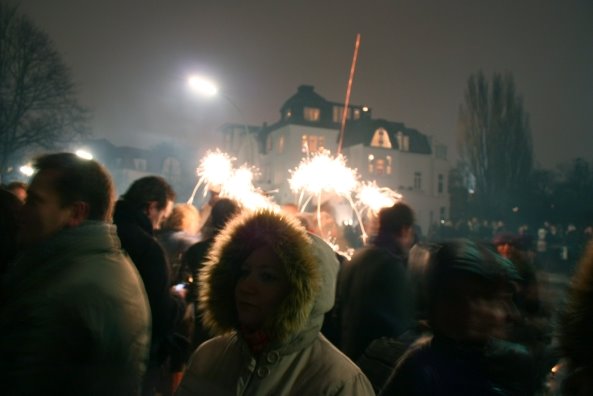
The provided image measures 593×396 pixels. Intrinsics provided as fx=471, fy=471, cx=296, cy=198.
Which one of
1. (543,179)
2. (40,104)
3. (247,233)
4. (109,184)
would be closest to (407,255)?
(247,233)

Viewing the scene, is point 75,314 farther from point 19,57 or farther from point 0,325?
point 19,57

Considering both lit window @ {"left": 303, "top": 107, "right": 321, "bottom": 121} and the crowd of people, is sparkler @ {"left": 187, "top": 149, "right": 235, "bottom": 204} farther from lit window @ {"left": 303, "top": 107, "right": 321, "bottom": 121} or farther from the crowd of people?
lit window @ {"left": 303, "top": 107, "right": 321, "bottom": 121}

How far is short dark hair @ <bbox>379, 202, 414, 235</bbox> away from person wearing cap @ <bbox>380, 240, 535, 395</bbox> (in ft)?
6.81

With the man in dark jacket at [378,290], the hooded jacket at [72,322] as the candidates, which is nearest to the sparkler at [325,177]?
the man in dark jacket at [378,290]

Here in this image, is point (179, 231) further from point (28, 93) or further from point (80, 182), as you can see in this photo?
point (28, 93)

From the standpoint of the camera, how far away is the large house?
49.5 meters

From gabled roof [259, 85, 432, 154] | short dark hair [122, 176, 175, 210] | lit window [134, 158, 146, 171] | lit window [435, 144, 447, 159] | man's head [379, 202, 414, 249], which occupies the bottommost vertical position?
man's head [379, 202, 414, 249]

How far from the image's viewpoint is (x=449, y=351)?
2346mm

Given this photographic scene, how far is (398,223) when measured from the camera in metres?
→ 4.64

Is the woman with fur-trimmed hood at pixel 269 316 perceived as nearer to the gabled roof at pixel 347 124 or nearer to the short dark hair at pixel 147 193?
the short dark hair at pixel 147 193

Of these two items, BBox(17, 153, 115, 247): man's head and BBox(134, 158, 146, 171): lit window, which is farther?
BBox(134, 158, 146, 171): lit window

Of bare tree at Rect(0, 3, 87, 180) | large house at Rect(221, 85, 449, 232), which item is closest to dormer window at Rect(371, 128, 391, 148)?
large house at Rect(221, 85, 449, 232)

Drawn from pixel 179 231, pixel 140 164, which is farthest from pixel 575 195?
pixel 140 164

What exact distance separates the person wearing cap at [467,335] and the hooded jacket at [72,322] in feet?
4.79
